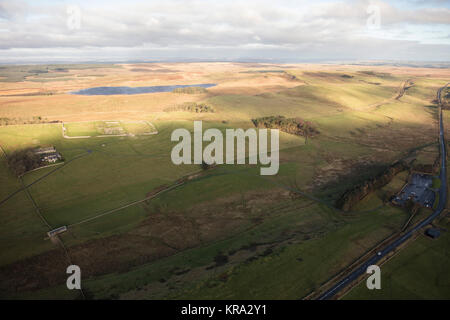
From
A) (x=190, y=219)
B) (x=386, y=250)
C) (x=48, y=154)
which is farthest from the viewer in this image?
(x=48, y=154)

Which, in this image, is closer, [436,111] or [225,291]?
[225,291]

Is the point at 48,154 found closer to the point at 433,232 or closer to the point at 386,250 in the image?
the point at 386,250

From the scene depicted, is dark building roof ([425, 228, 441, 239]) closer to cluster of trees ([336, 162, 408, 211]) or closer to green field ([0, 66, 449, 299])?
green field ([0, 66, 449, 299])

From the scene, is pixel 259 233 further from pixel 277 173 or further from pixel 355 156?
pixel 355 156

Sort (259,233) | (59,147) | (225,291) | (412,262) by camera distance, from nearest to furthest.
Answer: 1. (225,291)
2. (412,262)
3. (259,233)
4. (59,147)

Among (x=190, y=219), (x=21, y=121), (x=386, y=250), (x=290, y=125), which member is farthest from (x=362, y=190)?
(x=21, y=121)

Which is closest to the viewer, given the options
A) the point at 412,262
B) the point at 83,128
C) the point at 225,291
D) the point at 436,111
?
the point at 225,291

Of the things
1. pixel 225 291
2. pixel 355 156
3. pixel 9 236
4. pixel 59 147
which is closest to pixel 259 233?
pixel 225 291
